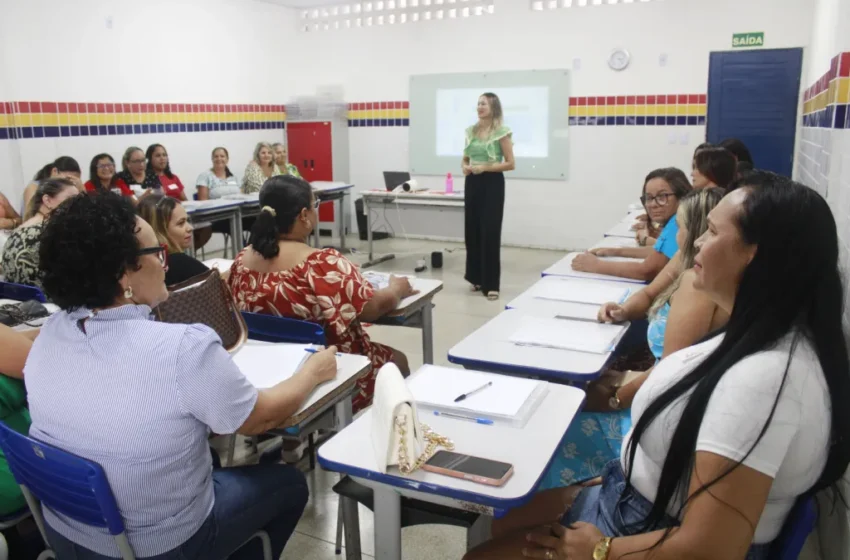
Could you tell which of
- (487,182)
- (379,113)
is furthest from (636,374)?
(379,113)

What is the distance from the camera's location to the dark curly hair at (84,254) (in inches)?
56.9

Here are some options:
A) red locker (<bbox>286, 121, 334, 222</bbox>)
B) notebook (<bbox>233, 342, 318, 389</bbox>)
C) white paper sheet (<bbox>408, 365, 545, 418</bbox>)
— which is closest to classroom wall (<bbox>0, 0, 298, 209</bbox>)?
red locker (<bbox>286, 121, 334, 222</bbox>)

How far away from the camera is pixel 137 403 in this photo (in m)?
1.39

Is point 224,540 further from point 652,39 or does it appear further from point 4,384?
point 652,39

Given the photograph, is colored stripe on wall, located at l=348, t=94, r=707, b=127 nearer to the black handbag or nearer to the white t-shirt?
the black handbag

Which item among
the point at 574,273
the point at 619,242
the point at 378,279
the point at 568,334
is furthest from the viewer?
the point at 619,242

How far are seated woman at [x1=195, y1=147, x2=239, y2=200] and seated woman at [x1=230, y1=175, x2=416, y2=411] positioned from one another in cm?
460

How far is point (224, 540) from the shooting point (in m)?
1.65

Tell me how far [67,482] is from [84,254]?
18.9 inches

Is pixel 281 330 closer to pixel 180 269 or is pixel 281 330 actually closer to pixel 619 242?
pixel 180 269

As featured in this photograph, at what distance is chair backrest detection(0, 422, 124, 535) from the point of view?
4.48 ft

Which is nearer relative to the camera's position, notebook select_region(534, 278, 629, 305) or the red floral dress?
the red floral dress

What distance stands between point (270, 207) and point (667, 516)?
1.83 metres

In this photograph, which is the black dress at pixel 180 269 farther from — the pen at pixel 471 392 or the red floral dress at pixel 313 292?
the pen at pixel 471 392
